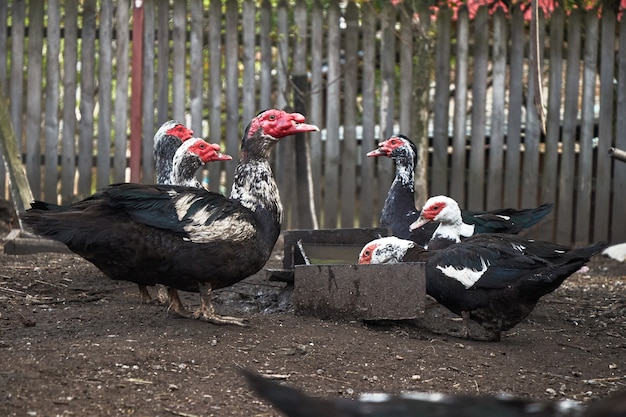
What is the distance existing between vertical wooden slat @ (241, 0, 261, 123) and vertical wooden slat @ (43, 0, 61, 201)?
1.80 metres

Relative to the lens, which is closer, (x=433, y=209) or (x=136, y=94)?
(x=433, y=209)

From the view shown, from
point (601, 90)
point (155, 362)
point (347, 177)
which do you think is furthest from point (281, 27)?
point (155, 362)

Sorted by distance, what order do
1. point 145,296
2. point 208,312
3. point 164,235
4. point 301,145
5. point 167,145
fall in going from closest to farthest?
1. point 164,235
2. point 208,312
3. point 145,296
4. point 167,145
5. point 301,145

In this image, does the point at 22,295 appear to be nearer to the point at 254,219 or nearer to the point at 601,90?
the point at 254,219

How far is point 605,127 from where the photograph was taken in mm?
9727

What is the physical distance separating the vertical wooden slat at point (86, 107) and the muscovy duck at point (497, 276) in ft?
15.2

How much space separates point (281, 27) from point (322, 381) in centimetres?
559

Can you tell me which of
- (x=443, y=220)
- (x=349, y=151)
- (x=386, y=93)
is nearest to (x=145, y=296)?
(x=443, y=220)

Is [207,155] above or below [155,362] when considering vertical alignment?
above

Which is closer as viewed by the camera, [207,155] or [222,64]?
[207,155]

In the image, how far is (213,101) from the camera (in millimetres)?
9641

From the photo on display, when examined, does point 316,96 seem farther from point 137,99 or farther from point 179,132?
point 179,132

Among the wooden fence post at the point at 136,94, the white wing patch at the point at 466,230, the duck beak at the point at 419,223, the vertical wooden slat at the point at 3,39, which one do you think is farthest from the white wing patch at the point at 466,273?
the vertical wooden slat at the point at 3,39

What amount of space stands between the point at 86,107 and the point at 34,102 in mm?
500
